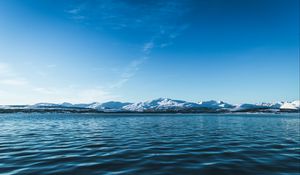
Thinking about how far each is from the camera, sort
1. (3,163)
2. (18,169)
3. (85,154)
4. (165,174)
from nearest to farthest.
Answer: (165,174)
(18,169)
(3,163)
(85,154)

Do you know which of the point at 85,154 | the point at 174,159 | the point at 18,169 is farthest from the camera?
the point at 85,154

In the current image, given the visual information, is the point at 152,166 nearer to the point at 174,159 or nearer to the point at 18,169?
the point at 174,159

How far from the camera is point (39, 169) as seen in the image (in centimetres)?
1389

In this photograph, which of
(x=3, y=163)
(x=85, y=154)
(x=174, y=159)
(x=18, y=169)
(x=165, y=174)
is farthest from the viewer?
(x=85, y=154)

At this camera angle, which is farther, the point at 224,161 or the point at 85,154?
the point at 85,154

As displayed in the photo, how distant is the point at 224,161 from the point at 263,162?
10.3ft

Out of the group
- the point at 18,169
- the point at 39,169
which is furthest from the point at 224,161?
the point at 18,169

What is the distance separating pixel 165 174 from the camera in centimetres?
1292

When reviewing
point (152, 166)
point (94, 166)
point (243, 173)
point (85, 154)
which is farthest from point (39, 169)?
point (243, 173)

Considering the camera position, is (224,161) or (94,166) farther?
(224,161)

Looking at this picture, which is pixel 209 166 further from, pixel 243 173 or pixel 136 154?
pixel 136 154

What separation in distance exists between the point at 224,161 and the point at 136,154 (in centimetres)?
778

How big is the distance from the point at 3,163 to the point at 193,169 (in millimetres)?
14215

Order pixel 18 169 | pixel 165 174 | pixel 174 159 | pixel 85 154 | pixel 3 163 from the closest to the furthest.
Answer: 1. pixel 165 174
2. pixel 18 169
3. pixel 3 163
4. pixel 174 159
5. pixel 85 154
